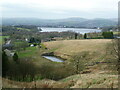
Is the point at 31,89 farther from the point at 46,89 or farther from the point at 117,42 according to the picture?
the point at 117,42

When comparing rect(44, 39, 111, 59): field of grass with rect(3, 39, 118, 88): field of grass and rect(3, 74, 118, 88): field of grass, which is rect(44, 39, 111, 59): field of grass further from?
rect(3, 74, 118, 88): field of grass

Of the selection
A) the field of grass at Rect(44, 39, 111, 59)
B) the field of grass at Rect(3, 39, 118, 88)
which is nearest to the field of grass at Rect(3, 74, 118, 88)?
the field of grass at Rect(3, 39, 118, 88)

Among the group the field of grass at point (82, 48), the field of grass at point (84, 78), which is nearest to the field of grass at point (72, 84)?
the field of grass at point (84, 78)

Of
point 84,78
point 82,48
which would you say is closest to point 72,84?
point 84,78

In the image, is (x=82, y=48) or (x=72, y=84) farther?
(x=82, y=48)

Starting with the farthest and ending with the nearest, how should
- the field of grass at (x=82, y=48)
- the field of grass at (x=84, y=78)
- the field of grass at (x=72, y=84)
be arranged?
1. the field of grass at (x=82, y=48)
2. the field of grass at (x=84, y=78)
3. the field of grass at (x=72, y=84)

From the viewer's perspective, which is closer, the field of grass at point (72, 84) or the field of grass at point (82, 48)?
the field of grass at point (72, 84)

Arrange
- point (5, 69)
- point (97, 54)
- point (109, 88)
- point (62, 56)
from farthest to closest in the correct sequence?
point (62, 56) → point (97, 54) → point (5, 69) → point (109, 88)

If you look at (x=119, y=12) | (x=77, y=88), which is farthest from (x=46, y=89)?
(x=119, y=12)

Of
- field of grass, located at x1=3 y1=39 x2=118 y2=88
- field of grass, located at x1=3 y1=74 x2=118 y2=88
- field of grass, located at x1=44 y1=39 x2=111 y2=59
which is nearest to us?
field of grass, located at x1=3 y1=74 x2=118 y2=88

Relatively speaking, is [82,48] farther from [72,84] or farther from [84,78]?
[72,84]

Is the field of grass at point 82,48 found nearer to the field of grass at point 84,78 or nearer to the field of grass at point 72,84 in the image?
the field of grass at point 84,78

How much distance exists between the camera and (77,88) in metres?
8.14

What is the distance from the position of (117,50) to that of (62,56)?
2931 centimetres
